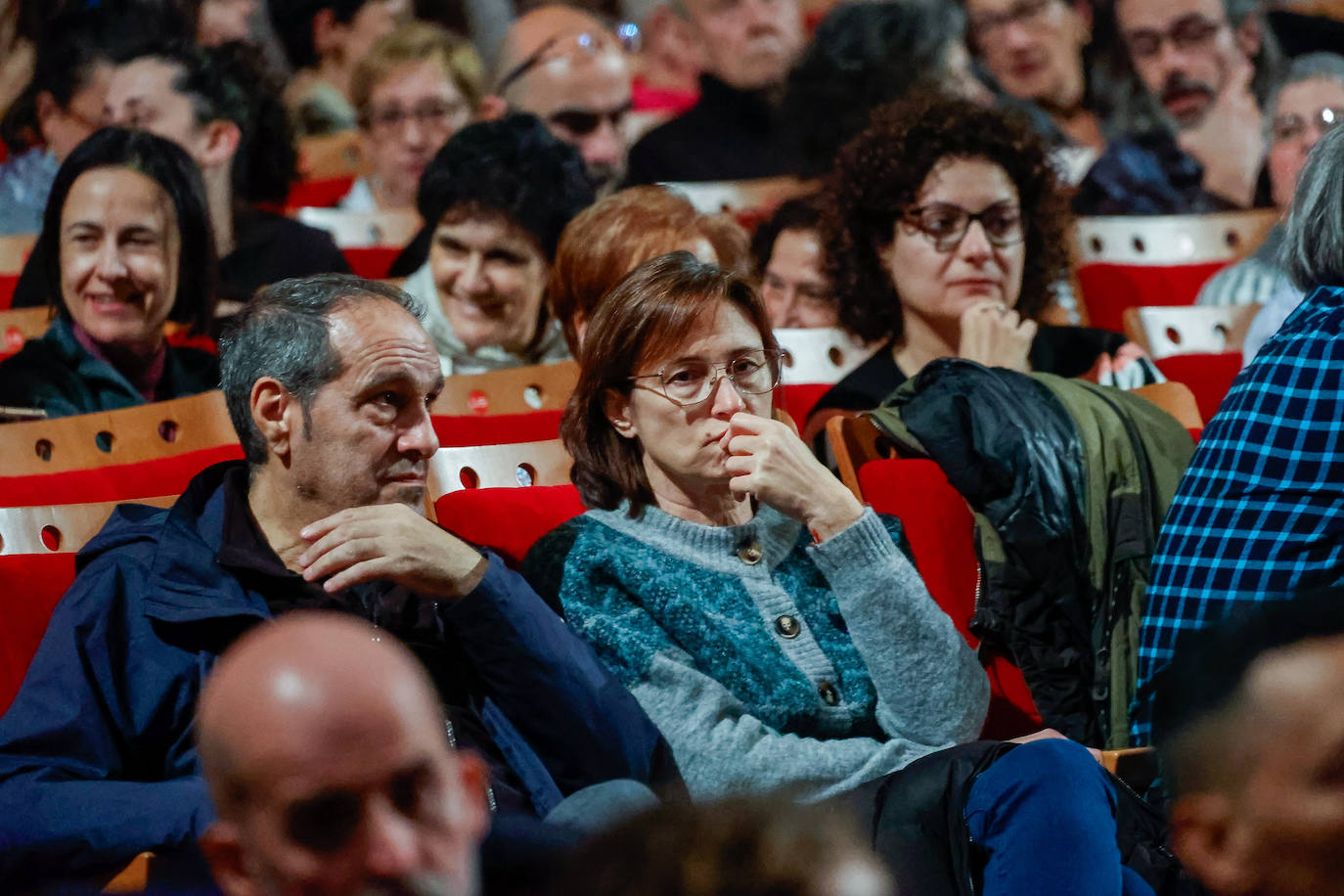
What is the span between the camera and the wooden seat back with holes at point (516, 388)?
277cm

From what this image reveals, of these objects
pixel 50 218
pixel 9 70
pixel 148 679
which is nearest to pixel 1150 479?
pixel 148 679

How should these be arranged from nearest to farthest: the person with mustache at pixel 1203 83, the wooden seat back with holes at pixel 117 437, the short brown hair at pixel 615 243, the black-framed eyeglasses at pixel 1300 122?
the wooden seat back with holes at pixel 117 437, the short brown hair at pixel 615 243, the black-framed eyeglasses at pixel 1300 122, the person with mustache at pixel 1203 83

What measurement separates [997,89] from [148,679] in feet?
13.8

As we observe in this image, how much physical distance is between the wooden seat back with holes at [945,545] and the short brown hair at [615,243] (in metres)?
0.45

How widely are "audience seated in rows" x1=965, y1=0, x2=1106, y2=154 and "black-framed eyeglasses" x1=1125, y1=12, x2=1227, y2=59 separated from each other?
26 centimetres

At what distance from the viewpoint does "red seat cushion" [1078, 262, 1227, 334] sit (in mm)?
→ 3863

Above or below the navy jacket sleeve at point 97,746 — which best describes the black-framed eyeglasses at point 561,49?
above

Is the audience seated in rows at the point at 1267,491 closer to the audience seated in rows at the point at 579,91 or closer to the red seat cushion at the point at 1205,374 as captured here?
the red seat cushion at the point at 1205,374

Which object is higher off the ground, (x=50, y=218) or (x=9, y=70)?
(x=9, y=70)

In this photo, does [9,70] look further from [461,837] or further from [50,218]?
[461,837]

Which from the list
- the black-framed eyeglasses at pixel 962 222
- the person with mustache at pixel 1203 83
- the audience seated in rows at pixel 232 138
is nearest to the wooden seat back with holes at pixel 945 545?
the black-framed eyeglasses at pixel 962 222

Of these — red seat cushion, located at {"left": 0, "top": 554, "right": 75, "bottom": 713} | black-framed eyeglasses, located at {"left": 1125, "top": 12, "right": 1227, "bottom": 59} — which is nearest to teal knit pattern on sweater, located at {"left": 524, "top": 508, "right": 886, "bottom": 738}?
red seat cushion, located at {"left": 0, "top": 554, "right": 75, "bottom": 713}

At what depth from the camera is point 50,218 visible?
304cm

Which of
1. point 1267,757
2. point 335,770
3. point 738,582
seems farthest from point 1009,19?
point 335,770
